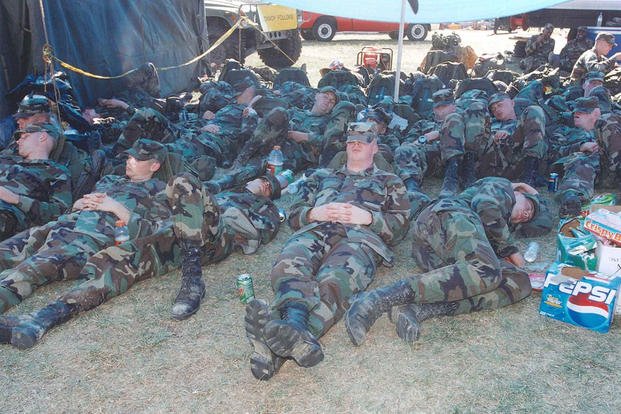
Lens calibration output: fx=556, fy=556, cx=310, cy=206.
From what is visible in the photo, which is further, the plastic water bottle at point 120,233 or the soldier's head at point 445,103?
the soldier's head at point 445,103

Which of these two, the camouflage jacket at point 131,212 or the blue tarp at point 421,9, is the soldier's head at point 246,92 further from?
the camouflage jacket at point 131,212

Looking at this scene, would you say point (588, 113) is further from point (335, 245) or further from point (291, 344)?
point (291, 344)

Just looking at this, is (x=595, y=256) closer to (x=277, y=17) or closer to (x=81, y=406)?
(x=81, y=406)

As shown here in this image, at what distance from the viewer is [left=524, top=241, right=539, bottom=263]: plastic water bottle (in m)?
4.94

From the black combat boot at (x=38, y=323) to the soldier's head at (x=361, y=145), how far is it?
2501mm

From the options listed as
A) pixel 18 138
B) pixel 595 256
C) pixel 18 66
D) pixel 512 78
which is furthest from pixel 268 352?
pixel 512 78

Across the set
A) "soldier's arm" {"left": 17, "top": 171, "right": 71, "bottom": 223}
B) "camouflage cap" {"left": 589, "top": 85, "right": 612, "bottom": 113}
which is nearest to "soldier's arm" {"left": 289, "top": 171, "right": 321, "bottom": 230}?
"soldier's arm" {"left": 17, "top": 171, "right": 71, "bottom": 223}

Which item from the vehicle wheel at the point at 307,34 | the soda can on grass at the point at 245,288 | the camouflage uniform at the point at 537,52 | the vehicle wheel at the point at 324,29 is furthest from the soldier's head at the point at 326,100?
the vehicle wheel at the point at 307,34

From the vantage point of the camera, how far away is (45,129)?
5.53m

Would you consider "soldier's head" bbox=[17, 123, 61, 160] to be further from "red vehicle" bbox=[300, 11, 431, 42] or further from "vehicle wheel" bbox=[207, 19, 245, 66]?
"red vehicle" bbox=[300, 11, 431, 42]

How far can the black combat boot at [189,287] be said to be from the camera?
160 inches

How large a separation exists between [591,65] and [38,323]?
1115cm

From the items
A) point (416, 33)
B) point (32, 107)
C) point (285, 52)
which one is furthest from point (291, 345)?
point (416, 33)

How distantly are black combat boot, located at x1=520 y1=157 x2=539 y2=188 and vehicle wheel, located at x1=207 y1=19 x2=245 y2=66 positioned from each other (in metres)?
9.72
